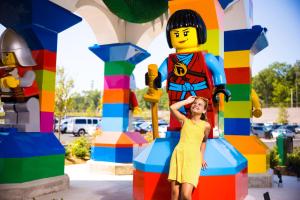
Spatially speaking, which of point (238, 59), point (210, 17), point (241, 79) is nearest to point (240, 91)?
point (241, 79)

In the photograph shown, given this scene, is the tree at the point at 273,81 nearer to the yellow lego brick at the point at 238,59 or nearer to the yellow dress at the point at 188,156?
the yellow lego brick at the point at 238,59

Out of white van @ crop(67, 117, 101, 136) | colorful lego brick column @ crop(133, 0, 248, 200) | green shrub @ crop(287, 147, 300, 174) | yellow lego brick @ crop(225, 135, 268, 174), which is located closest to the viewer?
colorful lego brick column @ crop(133, 0, 248, 200)

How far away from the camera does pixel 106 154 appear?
793 cm

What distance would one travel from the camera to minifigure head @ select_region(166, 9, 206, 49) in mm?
3521

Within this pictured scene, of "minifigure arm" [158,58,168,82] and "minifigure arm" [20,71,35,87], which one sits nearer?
"minifigure arm" [158,58,168,82]

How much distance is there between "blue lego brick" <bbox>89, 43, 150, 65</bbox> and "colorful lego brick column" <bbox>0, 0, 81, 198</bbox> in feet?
7.30

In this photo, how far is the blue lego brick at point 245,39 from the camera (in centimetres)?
623

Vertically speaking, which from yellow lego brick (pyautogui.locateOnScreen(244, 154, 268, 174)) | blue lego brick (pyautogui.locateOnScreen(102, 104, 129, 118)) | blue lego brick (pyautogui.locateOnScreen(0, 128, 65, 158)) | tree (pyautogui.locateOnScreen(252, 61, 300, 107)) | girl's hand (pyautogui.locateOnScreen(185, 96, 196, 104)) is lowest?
yellow lego brick (pyautogui.locateOnScreen(244, 154, 268, 174))

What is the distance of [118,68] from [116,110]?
115 cm

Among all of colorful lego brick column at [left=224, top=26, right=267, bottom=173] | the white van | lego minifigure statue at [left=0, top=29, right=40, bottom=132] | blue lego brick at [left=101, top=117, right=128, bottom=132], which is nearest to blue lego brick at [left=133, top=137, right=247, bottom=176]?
lego minifigure statue at [left=0, top=29, right=40, bottom=132]

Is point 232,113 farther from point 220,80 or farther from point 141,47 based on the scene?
point 141,47

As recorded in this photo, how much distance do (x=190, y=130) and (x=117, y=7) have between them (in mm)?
4145

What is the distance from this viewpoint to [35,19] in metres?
5.25

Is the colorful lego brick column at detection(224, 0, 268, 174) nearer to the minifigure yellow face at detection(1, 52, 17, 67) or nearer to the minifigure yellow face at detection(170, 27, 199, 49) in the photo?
the minifigure yellow face at detection(170, 27, 199, 49)
